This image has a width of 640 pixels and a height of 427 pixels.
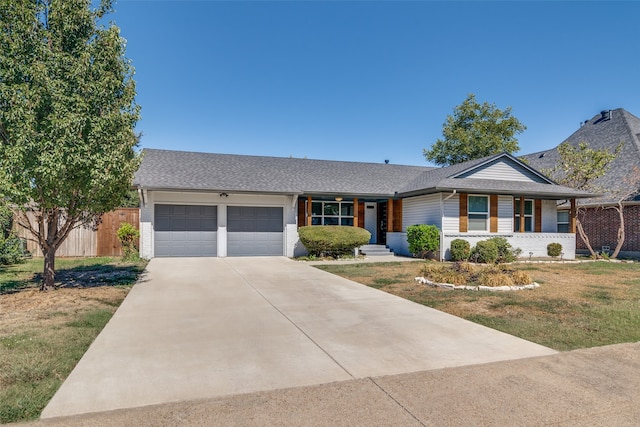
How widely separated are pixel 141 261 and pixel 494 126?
83.6 ft

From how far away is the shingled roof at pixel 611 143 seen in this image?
19141mm

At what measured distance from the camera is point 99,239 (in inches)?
614

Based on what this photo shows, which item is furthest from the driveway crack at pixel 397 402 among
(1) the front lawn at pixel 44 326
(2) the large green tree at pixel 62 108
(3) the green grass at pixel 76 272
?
(3) the green grass at pixel 76 272

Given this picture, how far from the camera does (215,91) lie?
19422mm

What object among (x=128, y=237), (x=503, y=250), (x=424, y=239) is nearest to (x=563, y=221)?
(x=503, y=250)

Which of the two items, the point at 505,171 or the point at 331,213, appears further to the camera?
the point at 331,213

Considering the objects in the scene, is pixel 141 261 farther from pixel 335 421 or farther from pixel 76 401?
pixel 335 421

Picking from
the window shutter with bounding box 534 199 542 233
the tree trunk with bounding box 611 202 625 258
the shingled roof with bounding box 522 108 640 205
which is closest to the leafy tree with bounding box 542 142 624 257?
the tree trunk with bounding box 611 202 625 258

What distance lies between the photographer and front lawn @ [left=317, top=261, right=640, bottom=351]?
5.37 meters

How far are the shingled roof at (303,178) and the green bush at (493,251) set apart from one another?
2.24 meters

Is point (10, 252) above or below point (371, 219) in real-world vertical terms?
below

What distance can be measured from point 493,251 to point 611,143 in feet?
44.2

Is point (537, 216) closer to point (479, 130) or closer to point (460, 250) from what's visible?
point (460, 250)

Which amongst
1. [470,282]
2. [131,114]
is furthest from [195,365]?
[470,282]
